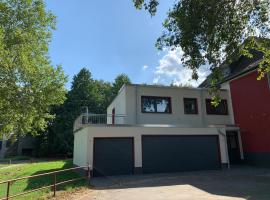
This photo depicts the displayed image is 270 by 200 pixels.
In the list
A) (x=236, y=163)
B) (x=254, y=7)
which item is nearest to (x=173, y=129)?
(x=236, y=163)

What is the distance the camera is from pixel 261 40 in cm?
1003

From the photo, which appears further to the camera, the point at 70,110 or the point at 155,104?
the point at 70,110

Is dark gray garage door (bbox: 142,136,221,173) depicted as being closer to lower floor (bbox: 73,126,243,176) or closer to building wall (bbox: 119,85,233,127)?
lower floor (bbox: 73,126,243,176)

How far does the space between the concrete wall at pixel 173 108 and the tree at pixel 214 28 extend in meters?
7.19

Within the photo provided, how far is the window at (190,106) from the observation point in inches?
730

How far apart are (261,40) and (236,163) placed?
11.1m

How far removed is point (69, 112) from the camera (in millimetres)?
38000

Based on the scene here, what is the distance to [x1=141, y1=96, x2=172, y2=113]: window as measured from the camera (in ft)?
57.3

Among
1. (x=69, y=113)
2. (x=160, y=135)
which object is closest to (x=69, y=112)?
(x=69, y=113)

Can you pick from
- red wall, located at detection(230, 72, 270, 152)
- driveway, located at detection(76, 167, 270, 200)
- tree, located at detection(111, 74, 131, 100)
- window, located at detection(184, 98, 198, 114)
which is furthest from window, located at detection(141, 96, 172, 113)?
tree, located at detection(111, 74, 131, 100)

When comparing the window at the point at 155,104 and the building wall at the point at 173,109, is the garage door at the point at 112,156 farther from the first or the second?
the window at the point at 155,104

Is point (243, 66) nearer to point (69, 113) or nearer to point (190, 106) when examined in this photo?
point (190, 106)

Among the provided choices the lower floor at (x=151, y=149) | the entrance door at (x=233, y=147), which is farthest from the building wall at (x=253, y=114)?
the lower floor at (x=151, y=149)

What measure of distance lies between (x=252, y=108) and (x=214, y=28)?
1028cm
